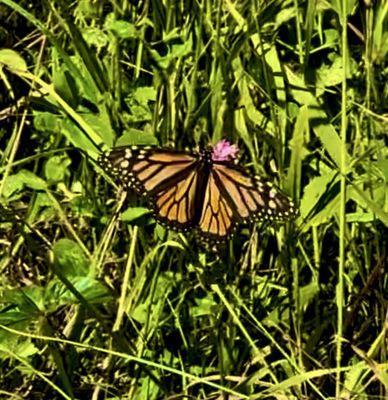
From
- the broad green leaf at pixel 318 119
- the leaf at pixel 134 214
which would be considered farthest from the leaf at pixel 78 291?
the broad green leaf at pixel 318 119

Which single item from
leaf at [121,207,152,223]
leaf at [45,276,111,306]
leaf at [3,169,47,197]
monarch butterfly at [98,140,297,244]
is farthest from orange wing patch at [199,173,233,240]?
leaf at [3,169,47,197]

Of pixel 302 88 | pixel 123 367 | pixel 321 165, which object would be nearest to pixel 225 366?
pixel 123 367

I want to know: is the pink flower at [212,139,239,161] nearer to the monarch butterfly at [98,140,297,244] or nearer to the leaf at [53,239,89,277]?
the monarch butterfly at [98,140,297,244]

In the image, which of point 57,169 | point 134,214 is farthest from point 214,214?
point 57,169

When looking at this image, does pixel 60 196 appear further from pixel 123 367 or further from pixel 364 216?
pixel 364 216

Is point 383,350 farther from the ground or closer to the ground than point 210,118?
closer to the ground

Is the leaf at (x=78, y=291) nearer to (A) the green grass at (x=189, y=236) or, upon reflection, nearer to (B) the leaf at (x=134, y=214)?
(A) the green grass at (x=189, y=236)
